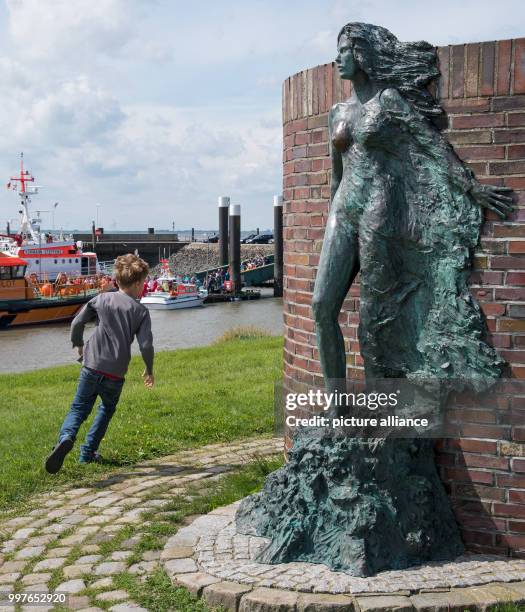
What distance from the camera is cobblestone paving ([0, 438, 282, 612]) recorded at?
14.4 ft

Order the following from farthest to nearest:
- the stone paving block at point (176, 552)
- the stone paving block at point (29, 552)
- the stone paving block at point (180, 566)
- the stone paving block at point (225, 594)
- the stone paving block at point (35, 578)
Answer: the stone paving block at point (29, 552) < the stone paving block at point (176, 552) < the stone paving block at point (35, 578) < the stone paving block at point (180, 566) < the stone paving block at point (225, 594)

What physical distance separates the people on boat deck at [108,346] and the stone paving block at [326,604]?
2.98 metres

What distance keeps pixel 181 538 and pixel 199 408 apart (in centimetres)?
386

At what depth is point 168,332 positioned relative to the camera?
91.9ft

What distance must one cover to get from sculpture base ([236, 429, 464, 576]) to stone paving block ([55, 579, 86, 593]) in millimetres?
924

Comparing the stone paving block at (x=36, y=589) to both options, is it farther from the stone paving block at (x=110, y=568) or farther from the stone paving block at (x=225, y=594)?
the stone paving block at (x=225, y=594)

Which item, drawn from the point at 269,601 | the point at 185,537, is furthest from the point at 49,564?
the point at 269,601

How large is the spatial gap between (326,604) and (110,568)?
1325 millimetres

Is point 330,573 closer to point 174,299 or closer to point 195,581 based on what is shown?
point 195,581

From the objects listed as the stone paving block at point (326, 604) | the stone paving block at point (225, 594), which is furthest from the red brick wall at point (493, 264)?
the stone paving block at point (225, 594)

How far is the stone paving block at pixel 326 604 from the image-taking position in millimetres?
3834

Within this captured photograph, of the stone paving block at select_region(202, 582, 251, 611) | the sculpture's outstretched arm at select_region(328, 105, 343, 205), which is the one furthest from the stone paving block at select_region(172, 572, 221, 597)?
the sculpture's outstretched arm at select_region(328, 105, 343, 205)

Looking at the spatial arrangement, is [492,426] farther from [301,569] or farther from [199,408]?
[199,408]

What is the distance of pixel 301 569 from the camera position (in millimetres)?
4219
